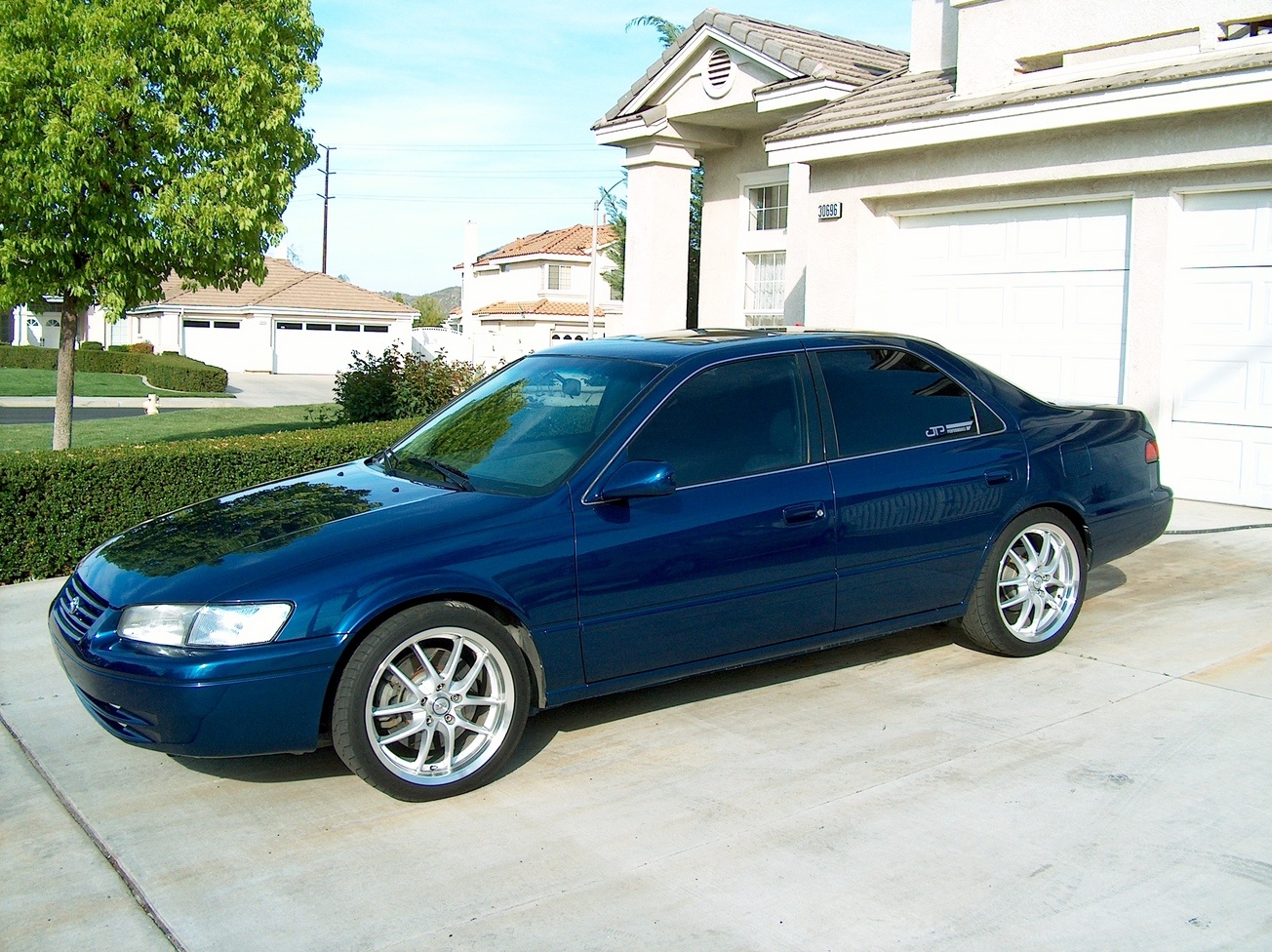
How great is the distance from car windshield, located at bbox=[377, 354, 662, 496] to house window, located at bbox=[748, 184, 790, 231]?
10.5 metres

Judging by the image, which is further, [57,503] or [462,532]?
[57,503]

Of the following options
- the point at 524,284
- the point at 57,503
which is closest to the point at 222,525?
the point at 57,503

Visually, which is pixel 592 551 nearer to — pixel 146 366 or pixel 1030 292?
pixel 1030 292

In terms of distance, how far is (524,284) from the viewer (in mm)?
65125

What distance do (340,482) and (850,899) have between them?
292 centimetres

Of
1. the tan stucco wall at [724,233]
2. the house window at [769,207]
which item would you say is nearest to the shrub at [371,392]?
the tan stucco wall at [724,233]

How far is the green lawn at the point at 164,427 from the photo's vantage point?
17.0 m

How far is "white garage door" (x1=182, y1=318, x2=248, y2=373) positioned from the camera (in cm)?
5412

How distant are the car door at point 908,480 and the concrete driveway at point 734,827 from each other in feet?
1.64

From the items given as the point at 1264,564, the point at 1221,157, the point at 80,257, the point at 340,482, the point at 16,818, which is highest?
the point at 1221,157

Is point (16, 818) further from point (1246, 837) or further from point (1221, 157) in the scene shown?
point (1221, 157)

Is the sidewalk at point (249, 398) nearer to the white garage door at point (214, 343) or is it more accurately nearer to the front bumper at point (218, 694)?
the white garage door at point (214, 343)

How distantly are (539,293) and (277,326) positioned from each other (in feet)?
50.9

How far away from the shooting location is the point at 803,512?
5.06 meters
